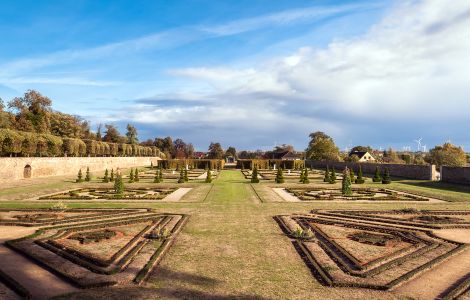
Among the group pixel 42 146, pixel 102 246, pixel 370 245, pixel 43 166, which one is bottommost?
pixel 102 246

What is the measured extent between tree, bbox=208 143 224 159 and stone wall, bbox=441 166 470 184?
74765mm

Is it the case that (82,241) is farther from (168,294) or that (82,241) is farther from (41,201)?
(41,201)

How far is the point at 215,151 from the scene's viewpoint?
113688 mm

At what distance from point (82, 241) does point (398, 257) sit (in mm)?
10563

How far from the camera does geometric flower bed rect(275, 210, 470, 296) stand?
33.0ft

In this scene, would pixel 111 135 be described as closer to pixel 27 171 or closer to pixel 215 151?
pixel 215 151

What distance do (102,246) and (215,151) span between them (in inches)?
3978

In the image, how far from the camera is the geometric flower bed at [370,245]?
10070 millimetres

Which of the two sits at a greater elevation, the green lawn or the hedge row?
the hedge row

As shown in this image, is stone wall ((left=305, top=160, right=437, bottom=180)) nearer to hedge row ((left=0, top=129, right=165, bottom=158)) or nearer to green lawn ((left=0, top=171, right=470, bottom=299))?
green lawn ((left=0, top=171, right=470, bottom=299))

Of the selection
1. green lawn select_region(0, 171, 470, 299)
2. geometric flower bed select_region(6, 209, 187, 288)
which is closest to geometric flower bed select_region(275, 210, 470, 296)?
green lawn select_region(0, 171, 470, 299)

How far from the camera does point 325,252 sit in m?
12.3

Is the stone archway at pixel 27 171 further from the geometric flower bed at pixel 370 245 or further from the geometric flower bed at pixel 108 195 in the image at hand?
the geometric flower bed at pixel 370 245

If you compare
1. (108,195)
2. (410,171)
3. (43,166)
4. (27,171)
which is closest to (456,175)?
(410,171)
